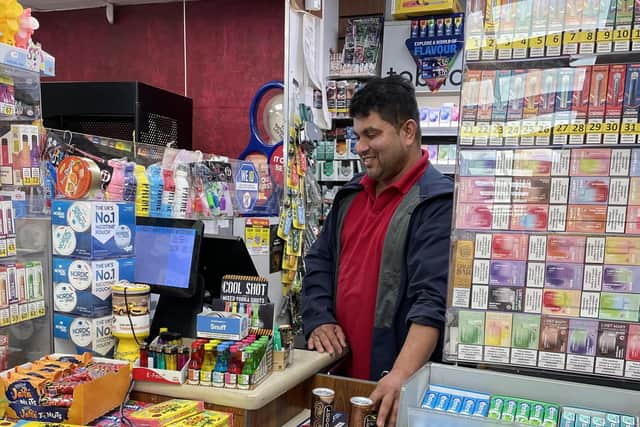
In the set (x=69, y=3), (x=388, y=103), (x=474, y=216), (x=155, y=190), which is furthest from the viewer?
(x=69, y=3)

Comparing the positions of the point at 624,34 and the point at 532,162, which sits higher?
the point at 624,34

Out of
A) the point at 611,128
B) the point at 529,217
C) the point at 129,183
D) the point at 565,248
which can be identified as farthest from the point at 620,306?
the point at 129,183

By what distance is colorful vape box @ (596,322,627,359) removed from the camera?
1.19 m

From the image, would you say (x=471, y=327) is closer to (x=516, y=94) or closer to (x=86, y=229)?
(x=516, y=94)

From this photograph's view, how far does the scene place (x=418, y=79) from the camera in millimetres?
4402

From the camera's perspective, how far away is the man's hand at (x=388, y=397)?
→ 138 centimetres

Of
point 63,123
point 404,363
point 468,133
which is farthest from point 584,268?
point 63,123

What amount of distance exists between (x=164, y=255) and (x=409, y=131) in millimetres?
998

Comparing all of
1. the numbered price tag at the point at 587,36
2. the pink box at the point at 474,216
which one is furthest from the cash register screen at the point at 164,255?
the numbered price tag at the point at 587,36

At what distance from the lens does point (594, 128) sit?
3.93 feet

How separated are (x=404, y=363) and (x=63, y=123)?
298 centimetres

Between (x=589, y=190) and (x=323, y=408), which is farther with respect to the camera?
(x=323, y=408)

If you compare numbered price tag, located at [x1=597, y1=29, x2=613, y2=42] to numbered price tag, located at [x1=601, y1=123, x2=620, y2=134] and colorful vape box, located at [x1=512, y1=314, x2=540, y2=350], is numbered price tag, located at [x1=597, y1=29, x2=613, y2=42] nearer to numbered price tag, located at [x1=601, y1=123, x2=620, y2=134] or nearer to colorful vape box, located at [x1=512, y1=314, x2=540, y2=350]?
numbered price tag, located at [x1=601, y1=123, x2=620, y2=134]

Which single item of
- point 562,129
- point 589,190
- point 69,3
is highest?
point 69,3
